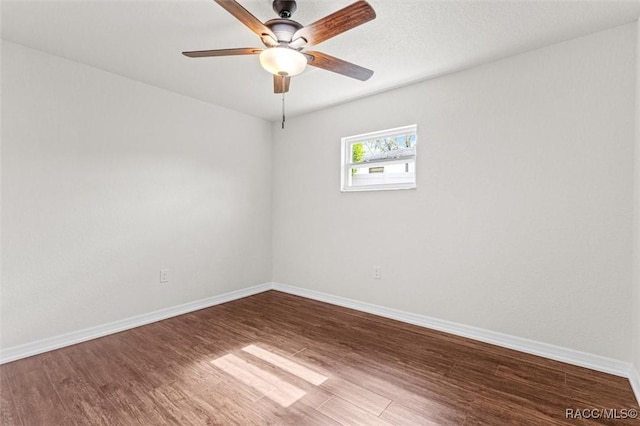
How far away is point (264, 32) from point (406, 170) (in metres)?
Result: 1.96

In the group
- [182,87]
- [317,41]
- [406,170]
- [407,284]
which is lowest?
[407,284]

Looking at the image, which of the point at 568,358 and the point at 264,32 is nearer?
the point at 264,32

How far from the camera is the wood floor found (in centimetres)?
164

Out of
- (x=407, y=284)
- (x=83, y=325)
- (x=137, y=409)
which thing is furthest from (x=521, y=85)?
(x=83, y=325)

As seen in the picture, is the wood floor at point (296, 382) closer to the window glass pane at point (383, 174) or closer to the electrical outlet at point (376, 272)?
the electrical outlet at point (376, 272)

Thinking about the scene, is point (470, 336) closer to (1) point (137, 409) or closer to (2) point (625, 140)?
(2) point (625, 140)

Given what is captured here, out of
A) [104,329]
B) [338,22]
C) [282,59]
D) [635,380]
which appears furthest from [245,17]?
[635,380]

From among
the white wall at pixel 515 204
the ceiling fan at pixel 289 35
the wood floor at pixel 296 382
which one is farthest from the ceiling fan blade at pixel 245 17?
the wood floor at pixel 296 382

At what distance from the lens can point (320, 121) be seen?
375 centimetres

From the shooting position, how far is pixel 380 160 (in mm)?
3301

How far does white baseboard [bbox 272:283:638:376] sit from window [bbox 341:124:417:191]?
1.31 m

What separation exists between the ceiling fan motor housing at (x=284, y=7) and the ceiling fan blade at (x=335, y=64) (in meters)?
0.24

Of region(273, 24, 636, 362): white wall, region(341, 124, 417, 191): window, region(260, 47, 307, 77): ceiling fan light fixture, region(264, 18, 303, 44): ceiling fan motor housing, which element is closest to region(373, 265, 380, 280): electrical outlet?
region(273, 24, 636, 362): white wall

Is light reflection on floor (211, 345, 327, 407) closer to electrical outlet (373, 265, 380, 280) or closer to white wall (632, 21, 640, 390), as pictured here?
electrical outlet (373, 265, 380, 280)
